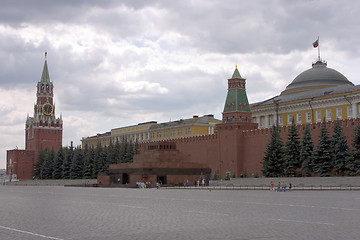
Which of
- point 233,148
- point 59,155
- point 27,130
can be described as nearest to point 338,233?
point 233,148

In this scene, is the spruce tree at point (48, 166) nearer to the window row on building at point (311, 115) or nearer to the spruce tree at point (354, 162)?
the window row on building at point (311, 115)

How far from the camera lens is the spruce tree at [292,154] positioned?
37531 mm

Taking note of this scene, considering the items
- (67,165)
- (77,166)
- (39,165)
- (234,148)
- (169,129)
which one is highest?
(169,129)

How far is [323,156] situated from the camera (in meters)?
35.7

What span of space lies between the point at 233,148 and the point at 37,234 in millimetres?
37581

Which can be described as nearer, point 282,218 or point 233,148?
point 282,218

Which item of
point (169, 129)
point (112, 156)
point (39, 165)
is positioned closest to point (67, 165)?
point (39, 165)

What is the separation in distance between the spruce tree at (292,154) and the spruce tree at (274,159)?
0.53m

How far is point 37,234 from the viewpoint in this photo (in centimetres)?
873

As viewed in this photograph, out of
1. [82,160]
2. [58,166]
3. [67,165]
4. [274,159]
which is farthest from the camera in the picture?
[58,166]

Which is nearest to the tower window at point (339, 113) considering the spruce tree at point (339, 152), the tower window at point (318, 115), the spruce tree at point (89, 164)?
the tower window at point (318, 115)

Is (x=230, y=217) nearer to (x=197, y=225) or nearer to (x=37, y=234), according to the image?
(x=197, y=225)

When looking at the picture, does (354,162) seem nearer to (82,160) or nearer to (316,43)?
(316,43)

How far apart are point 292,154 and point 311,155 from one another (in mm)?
1752
